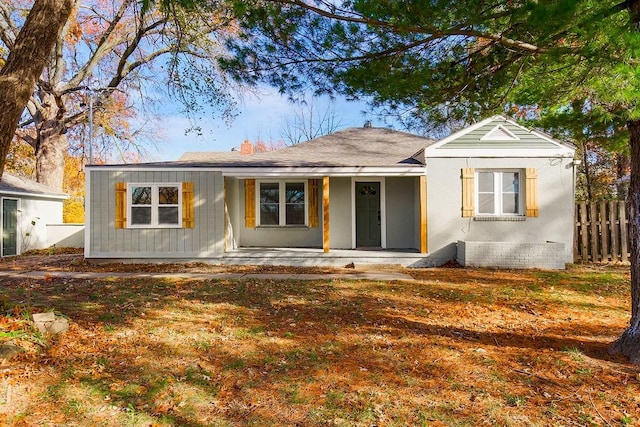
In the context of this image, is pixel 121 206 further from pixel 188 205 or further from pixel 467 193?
pixel 467 193

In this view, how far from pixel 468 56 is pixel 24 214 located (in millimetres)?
16832

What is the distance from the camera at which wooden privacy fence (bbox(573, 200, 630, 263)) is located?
10539mm

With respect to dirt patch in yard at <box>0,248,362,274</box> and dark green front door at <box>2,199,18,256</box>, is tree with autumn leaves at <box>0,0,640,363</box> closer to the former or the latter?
dirt patch in yard at <box>0,248,362,274</box>

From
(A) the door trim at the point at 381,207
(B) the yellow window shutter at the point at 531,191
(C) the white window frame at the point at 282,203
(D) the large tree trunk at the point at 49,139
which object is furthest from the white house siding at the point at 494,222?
(D) the large tree trunk at the point at 49,139

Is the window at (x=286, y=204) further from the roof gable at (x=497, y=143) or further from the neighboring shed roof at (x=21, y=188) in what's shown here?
the neighboring shed roof at (x=21, y=188)

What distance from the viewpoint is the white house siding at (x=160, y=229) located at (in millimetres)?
10859

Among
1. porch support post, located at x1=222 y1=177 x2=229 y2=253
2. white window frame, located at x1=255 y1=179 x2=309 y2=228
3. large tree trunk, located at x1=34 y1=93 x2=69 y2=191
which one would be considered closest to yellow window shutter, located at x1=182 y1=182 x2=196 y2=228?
porch support post, located at x1=222 y1=177 x2=229 y2=253

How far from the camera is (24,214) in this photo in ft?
50.4

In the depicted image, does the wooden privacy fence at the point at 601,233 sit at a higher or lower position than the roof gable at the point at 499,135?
lower

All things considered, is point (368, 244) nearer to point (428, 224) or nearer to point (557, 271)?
point (428, 224)

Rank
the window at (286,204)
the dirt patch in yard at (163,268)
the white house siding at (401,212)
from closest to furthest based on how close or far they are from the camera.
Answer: the dirt patch in yard at (163,268) → the white house siding at (401,212) → the window at (286,204)

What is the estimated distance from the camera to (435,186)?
35.5ft

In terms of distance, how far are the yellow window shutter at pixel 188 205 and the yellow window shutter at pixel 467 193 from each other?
7367mm

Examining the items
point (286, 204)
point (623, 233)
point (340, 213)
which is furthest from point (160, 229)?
point (623, 233)
